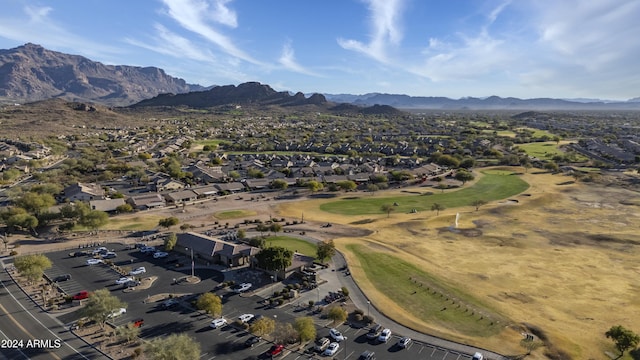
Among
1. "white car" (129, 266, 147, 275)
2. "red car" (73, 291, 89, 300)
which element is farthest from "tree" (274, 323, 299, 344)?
"white car" (129, 266, 147, 275)

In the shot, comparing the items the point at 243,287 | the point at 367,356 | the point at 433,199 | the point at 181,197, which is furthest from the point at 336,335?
the point at 433,199

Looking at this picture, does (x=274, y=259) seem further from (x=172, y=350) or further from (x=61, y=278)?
(x=61, y=278)

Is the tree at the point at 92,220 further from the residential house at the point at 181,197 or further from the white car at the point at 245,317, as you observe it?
the white car at the point at 245,317

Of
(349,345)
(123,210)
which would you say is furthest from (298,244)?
(123,210)

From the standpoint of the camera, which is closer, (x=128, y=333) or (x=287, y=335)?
(x=128, y=333)

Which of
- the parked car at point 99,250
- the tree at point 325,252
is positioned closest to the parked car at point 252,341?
the tree at point 325,252

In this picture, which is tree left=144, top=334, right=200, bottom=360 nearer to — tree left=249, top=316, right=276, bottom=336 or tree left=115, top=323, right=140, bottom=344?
tree left=115, top=323, right=140, bottom=344
